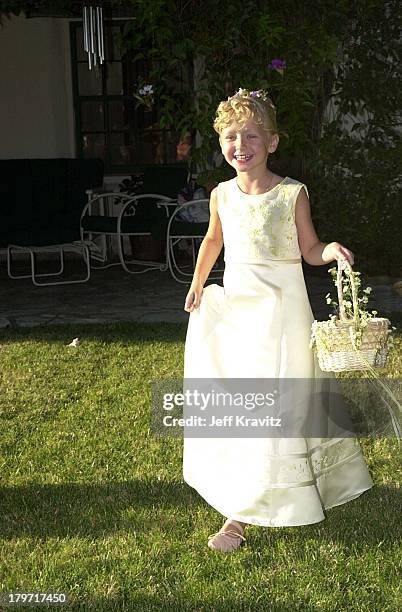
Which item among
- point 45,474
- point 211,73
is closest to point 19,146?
point 211,73

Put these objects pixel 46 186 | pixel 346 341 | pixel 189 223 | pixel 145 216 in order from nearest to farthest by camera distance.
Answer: pixel 346 341
pixel 189 223
pixel 145 216
pixel 46 186

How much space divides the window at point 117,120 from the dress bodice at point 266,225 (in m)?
7.23

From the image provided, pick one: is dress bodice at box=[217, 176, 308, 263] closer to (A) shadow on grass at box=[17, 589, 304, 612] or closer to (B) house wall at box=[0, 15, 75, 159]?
(A) shadow on grass at box=[17, 589, 304, 612]

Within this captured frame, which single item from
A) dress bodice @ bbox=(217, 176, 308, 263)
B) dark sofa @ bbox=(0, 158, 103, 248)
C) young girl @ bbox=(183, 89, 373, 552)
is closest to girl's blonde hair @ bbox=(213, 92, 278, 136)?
young girl @ bbox=(183, 89, 373, 552)

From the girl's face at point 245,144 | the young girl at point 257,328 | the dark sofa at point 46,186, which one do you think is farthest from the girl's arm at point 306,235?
the dark sofa at point 46,186

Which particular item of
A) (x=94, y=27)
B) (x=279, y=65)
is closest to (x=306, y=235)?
(x=279, y=65)

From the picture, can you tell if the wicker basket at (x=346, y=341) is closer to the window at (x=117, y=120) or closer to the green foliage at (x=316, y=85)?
the green foliage at (x=316, y=85)

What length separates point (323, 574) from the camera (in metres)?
2.87

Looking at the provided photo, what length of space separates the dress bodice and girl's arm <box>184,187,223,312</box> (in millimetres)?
138

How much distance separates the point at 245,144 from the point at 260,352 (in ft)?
2.13

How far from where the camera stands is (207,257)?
3.35m

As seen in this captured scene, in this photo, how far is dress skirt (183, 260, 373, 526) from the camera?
9.97 ft

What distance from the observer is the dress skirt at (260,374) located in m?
3.04

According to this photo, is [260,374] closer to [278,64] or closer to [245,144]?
[245,144]
